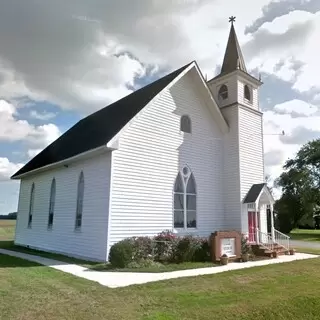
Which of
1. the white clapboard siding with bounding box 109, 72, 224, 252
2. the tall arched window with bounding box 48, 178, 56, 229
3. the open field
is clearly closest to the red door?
the white clapboard siding with bounding box 109, 72, 224, 252

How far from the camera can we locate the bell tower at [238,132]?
18.6 metres

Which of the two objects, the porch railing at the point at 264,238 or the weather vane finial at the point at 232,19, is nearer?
the porch railing at the point at 264,238

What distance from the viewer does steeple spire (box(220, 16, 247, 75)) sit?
2088 cm

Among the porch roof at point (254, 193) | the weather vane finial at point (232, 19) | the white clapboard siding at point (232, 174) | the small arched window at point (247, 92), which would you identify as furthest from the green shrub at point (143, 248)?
the weather vane finial at point (232, 19)

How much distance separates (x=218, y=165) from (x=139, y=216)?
647cm

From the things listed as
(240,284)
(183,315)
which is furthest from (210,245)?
(183,315)

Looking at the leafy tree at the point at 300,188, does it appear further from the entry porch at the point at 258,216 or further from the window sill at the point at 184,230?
the window sill at the point at 184,230

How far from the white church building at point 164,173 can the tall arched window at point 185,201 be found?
5 centimetres

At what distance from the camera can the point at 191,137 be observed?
17.9 metres

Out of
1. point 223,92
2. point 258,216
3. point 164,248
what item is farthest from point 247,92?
point 164,248

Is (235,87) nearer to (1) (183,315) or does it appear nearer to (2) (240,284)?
(2) (240,284)

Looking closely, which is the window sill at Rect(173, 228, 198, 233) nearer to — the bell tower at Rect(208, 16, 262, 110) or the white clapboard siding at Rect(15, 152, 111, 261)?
the white clapboard siding at Rect(15, 152, 111, 261)

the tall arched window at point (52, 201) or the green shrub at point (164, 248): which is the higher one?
the tall arched window at point (52, 201)

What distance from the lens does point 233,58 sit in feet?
69.8
